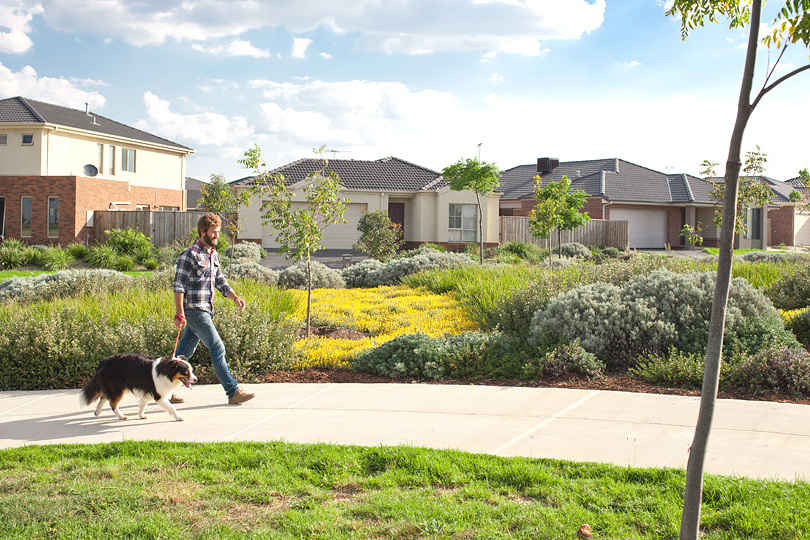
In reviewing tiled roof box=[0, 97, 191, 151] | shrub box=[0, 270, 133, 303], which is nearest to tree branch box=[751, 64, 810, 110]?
shrub box=[0, 270, 133, 303]

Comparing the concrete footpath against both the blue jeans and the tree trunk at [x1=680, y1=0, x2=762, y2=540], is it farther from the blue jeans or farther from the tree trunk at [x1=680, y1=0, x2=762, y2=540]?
the tree trunk at [x1=680, y1=0, x2=762, y2=540]

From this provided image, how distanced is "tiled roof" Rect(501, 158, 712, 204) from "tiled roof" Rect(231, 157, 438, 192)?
16.3 feet

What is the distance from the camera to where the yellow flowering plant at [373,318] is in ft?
29.5

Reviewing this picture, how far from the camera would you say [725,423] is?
5.66 m

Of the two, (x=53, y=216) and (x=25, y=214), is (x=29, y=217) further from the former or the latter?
(x=53, y=216)

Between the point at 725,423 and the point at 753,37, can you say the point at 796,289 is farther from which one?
the point at 753,37

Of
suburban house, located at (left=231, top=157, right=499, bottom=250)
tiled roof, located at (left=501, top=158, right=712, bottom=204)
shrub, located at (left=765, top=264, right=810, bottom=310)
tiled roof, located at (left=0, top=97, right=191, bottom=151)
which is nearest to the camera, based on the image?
shrub, located at (left=765, top=264, right=810, bottom=310)

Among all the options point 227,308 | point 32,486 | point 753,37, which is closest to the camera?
point 753,37

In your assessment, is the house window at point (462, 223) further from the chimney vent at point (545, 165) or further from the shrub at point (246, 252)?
the shrub at point (246, 252)

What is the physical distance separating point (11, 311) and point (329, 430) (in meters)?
5.86

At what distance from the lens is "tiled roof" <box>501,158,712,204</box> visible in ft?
137

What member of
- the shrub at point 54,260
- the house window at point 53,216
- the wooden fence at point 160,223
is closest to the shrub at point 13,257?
the shrub at point 54,260

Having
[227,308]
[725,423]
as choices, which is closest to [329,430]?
[725,423]

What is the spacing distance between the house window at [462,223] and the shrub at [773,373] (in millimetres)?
29766
